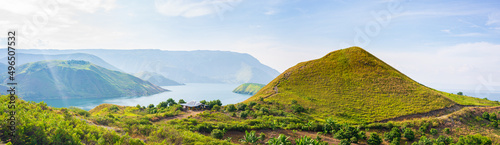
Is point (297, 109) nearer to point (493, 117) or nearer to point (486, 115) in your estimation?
point (486, 115)

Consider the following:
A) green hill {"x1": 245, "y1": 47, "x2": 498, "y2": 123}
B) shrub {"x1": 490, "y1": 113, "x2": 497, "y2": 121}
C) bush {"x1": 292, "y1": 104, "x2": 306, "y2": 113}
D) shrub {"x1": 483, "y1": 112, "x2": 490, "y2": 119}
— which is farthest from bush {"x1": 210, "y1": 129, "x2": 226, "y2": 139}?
shrub {"x1": 490, "y1": 113, "x2": 497, "y2": 121}

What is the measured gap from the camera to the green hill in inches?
2305

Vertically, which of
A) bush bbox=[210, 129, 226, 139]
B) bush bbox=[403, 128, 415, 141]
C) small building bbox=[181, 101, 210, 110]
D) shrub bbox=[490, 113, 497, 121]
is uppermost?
small building bbox=[181, 101, 210, 110]

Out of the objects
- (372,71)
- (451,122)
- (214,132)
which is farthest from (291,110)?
(372,71)

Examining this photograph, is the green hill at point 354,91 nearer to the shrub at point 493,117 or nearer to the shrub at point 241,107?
the shrub at point 493,117

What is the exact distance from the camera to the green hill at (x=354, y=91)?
58.5m

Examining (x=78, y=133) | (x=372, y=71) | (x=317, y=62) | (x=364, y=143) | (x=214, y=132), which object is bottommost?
(x=364, y=143)

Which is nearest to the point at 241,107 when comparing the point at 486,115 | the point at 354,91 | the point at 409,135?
the point at 409,135

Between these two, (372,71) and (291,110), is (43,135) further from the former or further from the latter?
(372,71)

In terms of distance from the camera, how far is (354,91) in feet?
229

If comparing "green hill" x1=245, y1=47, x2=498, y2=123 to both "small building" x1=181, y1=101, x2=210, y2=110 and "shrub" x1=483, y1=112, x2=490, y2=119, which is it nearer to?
"shrub" x1=483, y1=112, x2=490, y2=119

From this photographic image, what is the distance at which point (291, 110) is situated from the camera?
58594 millimetres

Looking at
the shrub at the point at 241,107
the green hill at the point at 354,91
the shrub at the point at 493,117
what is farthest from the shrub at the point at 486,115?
the shrub at the point at 241,107

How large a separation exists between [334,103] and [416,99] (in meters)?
21.1
